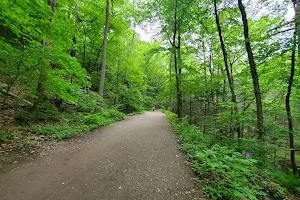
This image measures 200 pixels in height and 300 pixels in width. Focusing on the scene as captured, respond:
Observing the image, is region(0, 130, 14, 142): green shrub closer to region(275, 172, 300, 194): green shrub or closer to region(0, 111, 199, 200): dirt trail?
region(0, 111, 199, 200): dirt trail

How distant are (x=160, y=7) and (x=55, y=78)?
10.3 metres

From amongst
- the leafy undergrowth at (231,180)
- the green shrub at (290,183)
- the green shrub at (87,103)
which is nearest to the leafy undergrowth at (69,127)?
the green shrub at (87,103)

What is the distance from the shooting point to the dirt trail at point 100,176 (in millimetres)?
→ 2400

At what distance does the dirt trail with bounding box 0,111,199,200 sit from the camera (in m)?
2.40

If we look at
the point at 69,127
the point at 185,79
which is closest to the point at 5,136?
the point at 69,127

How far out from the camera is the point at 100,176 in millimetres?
2963

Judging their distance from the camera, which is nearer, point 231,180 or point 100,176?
point 231,180

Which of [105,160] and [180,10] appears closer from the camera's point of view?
[105,160]

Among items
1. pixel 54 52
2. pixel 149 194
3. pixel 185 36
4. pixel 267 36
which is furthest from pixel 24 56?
pixel 185 36

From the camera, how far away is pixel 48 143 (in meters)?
4.34

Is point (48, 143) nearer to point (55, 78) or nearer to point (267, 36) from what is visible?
point (55, 78)

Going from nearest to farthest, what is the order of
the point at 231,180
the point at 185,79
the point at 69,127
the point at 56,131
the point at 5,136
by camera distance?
the point at 231,180, the point at 5,136, the point at 56,131, the point at 69,127, the point at 185,79

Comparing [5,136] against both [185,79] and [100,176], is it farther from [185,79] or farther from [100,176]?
[185,79]

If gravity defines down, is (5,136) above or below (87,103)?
below
